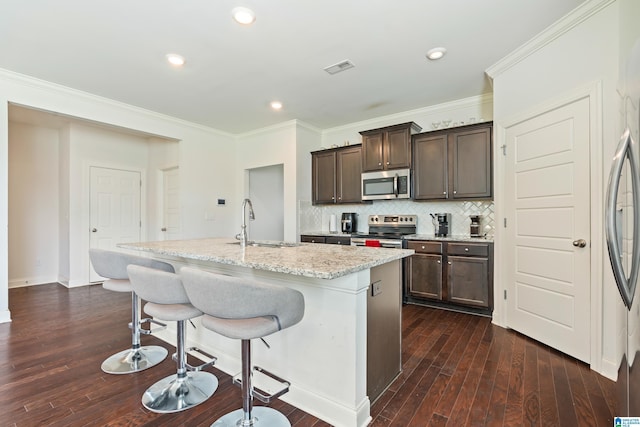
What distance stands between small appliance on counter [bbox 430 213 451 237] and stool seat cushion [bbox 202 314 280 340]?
3216mm

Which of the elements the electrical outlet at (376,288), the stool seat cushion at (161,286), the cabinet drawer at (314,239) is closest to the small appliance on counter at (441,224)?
the cabinet drawer at (314,239)

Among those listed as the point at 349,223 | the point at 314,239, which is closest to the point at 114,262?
the point at 314,239

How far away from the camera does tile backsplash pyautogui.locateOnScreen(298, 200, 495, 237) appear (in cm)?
394

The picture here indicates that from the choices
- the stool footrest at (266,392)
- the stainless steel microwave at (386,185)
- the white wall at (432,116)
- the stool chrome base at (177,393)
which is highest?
the white wall at (432,116)

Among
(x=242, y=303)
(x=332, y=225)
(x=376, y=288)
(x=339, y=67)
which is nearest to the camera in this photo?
(x=242, y=303)

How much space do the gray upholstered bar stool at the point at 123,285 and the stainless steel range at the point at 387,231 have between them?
266 centimetres

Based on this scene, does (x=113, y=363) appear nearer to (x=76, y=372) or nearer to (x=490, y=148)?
(x=76, y=372)

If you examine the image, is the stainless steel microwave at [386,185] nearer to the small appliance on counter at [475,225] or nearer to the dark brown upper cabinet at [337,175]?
the dark brown upper cabinet at [337,175]

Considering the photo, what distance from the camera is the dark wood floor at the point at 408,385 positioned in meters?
1.68

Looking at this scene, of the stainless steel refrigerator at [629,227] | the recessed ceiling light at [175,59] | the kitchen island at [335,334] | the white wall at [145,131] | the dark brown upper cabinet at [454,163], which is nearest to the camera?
the stainless steel refrigerator at [629,227]

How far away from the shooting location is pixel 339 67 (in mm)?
3168

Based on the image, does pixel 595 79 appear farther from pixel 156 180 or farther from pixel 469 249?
pixel 156 180

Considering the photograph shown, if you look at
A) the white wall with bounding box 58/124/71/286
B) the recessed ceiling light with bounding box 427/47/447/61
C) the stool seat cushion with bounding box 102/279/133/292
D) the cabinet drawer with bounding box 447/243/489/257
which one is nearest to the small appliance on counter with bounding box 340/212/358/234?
the cabinet drawer with bounding box 447/243/489/257

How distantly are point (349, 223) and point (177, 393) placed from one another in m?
3.56
